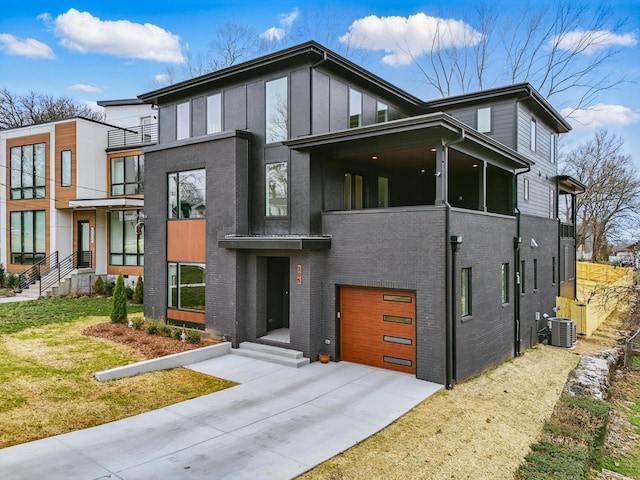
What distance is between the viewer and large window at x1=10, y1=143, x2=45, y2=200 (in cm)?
2239

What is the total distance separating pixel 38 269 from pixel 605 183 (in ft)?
148

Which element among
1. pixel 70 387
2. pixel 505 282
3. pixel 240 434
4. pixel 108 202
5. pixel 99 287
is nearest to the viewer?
pixel 240 434

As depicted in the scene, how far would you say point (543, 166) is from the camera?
58.2ft

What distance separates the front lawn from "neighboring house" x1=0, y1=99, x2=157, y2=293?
821cm

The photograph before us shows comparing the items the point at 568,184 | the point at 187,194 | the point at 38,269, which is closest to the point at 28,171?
the point at 38,269

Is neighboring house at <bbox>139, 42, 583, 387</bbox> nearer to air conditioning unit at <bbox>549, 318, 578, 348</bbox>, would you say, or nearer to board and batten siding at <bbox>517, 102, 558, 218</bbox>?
board and batten siding at <bbox>517, 102, 558, 218</bbox>

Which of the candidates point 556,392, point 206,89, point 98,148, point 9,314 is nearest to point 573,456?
point 556,392

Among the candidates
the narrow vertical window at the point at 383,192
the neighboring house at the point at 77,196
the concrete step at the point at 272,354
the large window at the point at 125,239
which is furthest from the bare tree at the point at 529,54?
the concrete step at the point at 272,354

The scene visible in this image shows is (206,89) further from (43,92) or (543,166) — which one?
(43,92)

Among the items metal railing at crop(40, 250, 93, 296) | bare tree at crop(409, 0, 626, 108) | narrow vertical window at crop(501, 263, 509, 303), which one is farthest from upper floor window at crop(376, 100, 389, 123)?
metal railing at crop(40, 250, 93, 296)

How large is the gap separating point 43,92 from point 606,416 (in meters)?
45.9

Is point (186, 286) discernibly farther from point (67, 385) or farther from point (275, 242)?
point (67, 385)

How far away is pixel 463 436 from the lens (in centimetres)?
695

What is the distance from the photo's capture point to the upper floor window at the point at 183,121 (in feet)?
46.5
